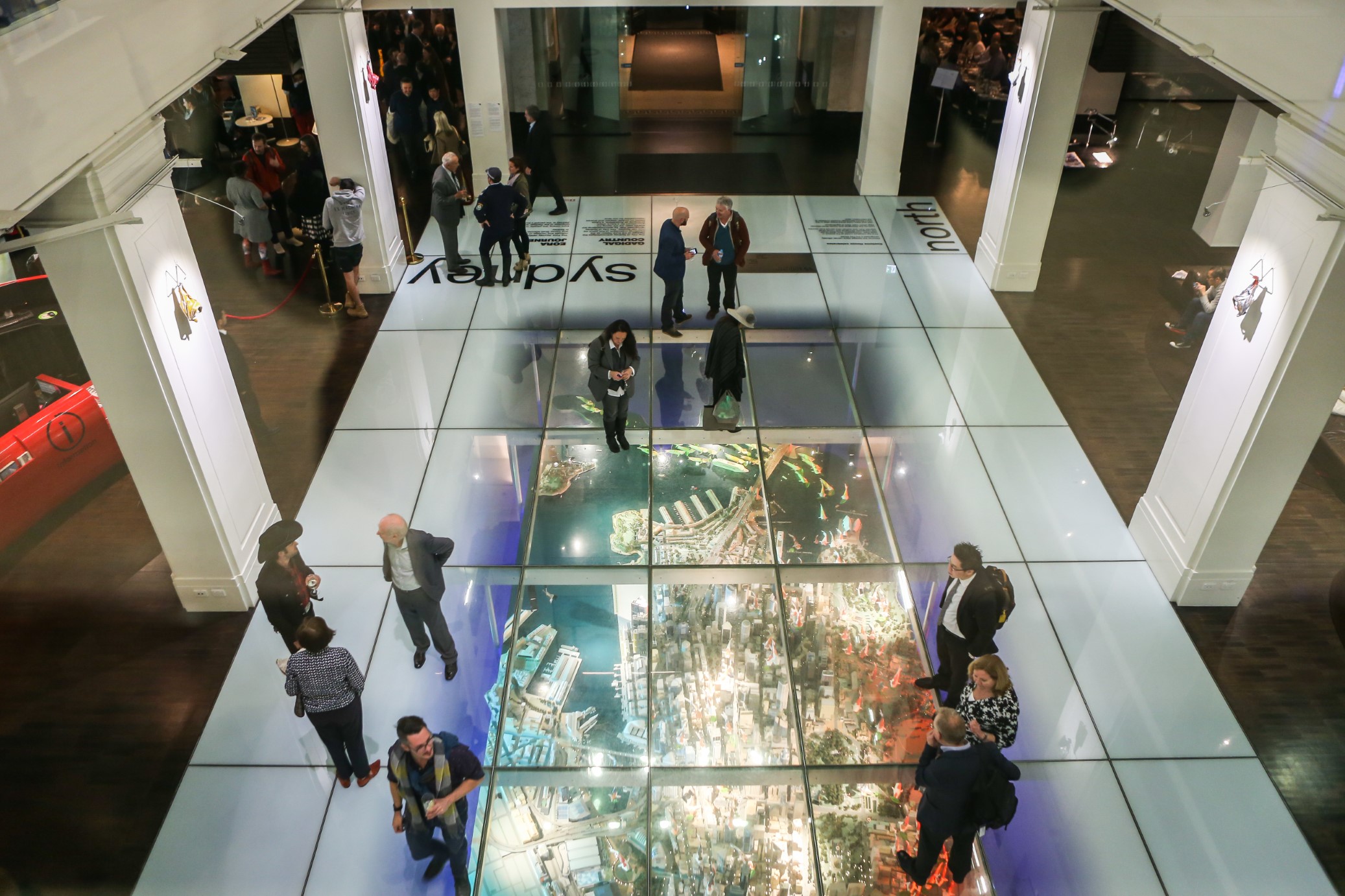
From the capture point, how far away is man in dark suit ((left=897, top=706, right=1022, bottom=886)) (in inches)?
169

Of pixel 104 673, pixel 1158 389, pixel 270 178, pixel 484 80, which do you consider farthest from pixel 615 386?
pixel 270 178

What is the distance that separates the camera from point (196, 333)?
6.08 m

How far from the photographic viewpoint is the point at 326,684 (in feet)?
15.5

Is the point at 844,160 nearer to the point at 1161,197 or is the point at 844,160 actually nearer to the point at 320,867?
the point at 1161,197

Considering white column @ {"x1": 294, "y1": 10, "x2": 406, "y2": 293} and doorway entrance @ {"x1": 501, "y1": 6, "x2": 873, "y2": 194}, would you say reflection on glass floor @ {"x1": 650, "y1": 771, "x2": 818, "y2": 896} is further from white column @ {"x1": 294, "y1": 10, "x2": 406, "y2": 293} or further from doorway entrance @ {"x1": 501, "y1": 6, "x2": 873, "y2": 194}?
doorway entrance @ {"x1": 501, "y1": 6, "x2": 873, "y2": 194}

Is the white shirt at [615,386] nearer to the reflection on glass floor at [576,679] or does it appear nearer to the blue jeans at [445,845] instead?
the reflection on glass floor at [576,679]

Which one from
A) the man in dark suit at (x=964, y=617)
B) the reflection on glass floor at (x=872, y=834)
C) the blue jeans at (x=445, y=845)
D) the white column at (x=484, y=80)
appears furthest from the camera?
the white column at (x=484, y=80)

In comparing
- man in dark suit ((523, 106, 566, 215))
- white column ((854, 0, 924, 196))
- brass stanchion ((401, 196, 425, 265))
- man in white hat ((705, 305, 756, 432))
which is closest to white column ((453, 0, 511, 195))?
man in dark suit ((523, 106, 566, 215))

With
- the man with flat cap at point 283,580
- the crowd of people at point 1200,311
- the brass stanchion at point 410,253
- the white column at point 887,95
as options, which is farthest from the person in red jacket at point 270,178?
the crowd of people at point 1200,311

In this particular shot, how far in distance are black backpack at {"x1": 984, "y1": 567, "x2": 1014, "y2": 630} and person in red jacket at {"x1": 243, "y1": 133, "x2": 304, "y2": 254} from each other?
399 inches

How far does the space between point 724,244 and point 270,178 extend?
6.60 metres

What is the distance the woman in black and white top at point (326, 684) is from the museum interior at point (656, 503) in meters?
0.05

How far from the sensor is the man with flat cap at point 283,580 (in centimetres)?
534

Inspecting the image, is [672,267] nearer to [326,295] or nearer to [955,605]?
[326,295]
